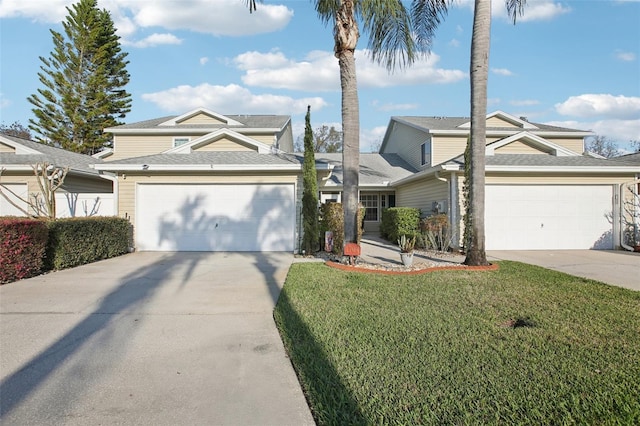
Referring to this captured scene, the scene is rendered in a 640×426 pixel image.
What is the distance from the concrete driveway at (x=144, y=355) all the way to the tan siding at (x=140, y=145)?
13208mm

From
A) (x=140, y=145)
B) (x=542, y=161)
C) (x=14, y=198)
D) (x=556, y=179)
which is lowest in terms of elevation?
(x=14, y=198)

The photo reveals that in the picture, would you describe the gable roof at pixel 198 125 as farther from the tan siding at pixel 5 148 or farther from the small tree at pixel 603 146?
the small tree at pixel 603 146

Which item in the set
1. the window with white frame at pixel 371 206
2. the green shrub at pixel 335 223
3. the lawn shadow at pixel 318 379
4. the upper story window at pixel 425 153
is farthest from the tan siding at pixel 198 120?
the lawn shadow at pixel 318 379

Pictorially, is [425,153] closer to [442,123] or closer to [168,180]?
[442,123]

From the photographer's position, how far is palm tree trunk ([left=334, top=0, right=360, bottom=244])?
8367mm

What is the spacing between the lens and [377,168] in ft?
64.5

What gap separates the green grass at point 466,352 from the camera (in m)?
2.52

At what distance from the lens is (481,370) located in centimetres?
307

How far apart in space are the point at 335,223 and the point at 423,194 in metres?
5.31

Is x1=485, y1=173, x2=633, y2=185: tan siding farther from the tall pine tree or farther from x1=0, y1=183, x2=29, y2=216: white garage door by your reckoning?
the tall pine tree

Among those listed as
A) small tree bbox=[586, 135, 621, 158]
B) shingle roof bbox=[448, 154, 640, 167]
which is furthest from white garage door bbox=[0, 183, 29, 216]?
small tree bbox=[586, 135, 621, 158]

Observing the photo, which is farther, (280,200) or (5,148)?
(5,148)

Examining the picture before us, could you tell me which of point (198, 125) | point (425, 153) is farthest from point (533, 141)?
point (198, 125)

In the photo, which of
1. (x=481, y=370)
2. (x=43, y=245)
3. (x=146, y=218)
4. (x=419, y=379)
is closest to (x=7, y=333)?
(x=43, y=245)
